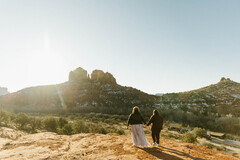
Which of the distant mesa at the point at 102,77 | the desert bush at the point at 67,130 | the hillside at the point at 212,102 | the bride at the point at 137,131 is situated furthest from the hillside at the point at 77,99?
the bride at the point at 137,131

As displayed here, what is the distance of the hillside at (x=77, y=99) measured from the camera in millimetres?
52094

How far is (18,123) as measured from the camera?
64.1 ft

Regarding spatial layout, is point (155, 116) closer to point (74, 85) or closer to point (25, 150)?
point (25, 150)

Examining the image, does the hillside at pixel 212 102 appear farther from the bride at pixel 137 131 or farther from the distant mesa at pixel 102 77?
the bride at pixel 137 131

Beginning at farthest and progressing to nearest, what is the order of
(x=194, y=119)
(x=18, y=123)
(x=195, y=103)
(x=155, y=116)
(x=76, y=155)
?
(x=195, y=103), (x=194, y=119), (x=18, y=123), (x=155, y=116), (x=76, y=155)

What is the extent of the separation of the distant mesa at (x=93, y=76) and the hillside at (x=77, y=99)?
7893 millimetres

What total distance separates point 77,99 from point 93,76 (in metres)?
28.6

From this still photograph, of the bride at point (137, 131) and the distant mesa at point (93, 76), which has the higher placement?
the distant mesa at point (93, 76)

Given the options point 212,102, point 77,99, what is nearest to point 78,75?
point 77,99

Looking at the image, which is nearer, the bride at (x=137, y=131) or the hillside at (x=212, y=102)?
the bride at (x=137, y=131)

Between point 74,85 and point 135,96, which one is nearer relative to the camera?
point 135,96

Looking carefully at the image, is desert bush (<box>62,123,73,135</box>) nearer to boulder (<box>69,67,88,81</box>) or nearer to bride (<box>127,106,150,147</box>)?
bride (<box>127,106,150,147</box>)

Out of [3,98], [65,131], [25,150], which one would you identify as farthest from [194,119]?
[3,98]

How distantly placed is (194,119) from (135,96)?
3073 centimetres
